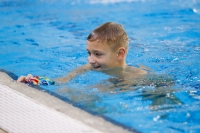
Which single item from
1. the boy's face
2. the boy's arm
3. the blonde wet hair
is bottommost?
the boy's arm

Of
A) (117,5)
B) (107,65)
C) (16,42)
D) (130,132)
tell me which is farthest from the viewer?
(117,5)

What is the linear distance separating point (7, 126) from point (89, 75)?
135 cm

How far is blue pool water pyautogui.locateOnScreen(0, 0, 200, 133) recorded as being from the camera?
347cm

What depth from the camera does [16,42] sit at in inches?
293

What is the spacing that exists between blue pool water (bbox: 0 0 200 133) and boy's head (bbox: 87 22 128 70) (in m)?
0.22

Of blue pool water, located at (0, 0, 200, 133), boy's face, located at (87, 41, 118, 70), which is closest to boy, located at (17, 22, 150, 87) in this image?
boy's face, located at (87, 41, 118, 70)

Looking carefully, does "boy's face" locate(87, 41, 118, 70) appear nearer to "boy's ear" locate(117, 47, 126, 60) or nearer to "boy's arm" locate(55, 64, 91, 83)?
"boy's ear" locate(117, 47, 126, 60)

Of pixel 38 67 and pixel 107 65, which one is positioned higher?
pixel 107 65

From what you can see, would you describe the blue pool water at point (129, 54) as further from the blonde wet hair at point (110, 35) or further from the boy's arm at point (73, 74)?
the blonde wet hair at point (110, 35)

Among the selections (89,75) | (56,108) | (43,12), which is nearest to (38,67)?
(89,75)

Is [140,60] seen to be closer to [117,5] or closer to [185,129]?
[185,129]

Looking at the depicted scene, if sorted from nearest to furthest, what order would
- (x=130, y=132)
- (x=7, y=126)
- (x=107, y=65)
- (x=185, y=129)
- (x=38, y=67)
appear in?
(x=130, y=132) → (x=185, y=129) → (x=7, y=126) → (x=107, y=65) → (x=38, y=67)

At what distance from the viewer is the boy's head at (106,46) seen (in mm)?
4324

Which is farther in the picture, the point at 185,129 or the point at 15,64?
the point at 15,64
